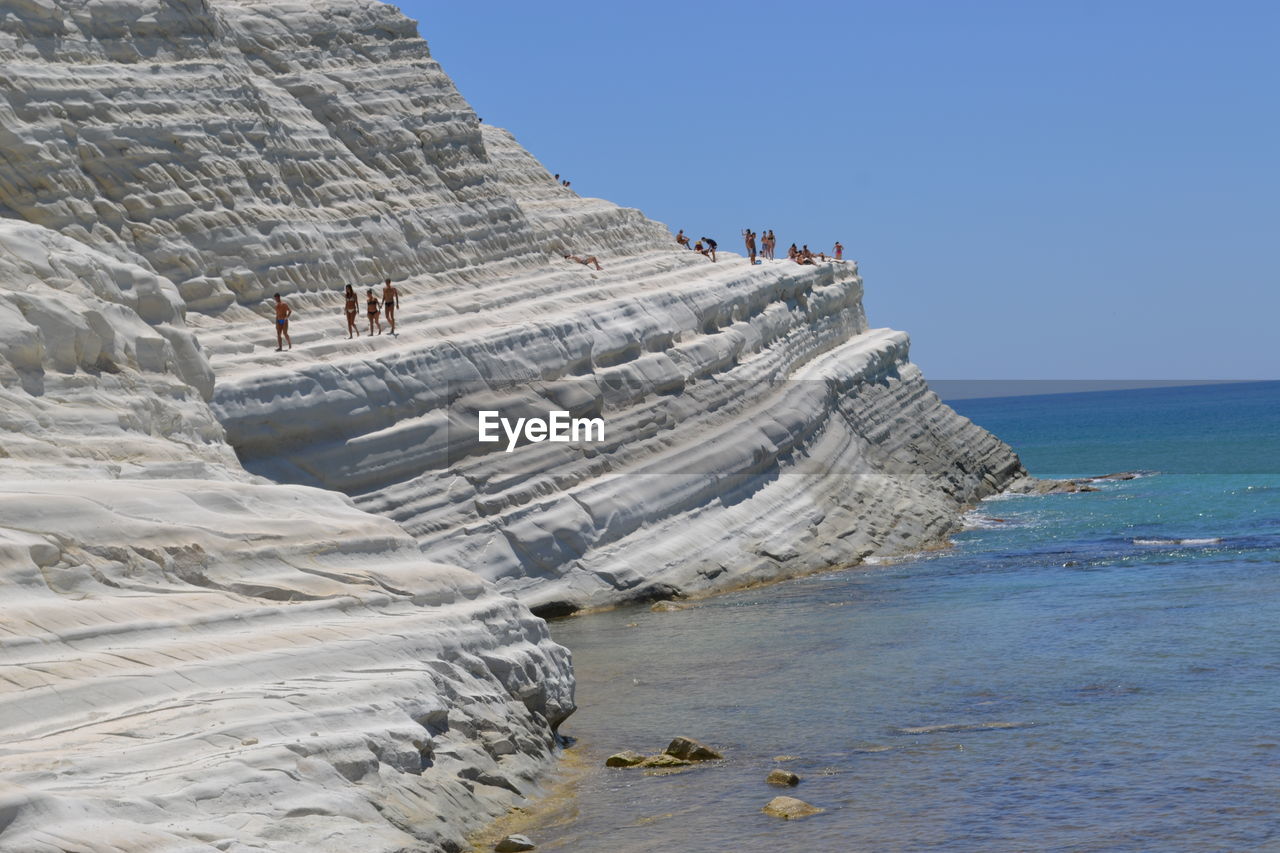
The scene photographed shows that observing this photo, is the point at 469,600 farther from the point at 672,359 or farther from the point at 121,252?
the point at 672,359

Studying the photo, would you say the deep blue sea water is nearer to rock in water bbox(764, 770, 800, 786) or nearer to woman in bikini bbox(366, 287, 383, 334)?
rock in water bbox(764, 770, 800, 786)

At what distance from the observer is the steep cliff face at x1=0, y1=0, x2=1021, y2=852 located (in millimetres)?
11273

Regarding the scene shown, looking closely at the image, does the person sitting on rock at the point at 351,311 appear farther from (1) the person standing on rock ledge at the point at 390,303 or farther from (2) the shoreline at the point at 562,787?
(2) the shoreline at the point at 562,787

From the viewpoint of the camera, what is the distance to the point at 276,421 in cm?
2239

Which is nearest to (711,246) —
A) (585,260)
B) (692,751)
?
(585,260)

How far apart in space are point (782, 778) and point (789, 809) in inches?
35.8

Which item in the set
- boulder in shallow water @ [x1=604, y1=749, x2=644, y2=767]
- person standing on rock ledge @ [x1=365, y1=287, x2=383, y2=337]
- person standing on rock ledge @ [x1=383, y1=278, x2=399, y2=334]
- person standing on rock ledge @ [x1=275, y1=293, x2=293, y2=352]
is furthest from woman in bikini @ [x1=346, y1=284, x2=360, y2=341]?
boulder in shallow water @ [x1=604, y1=749, x2=644, y2=767]

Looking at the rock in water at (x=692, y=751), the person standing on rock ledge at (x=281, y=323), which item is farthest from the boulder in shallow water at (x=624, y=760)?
the person standing on rock ledge at (x=281, y=323)

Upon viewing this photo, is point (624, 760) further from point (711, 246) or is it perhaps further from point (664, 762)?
point (711, 246)

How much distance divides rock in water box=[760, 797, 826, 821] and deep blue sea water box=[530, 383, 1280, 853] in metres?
0.17

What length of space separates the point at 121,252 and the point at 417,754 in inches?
537

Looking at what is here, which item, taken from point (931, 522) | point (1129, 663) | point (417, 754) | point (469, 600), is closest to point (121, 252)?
point (469, 600)

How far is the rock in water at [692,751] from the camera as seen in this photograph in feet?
49.7

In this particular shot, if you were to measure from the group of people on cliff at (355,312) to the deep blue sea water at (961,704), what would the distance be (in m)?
5.76
